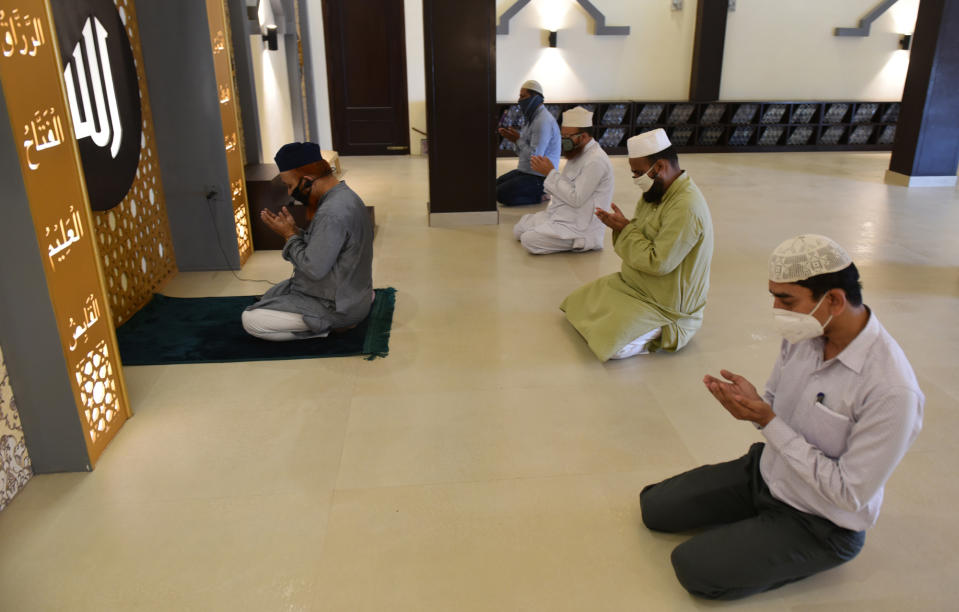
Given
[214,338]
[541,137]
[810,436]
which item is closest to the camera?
[810,436]

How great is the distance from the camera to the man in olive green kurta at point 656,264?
3.51 meters

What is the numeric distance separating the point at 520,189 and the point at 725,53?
5.76 metres

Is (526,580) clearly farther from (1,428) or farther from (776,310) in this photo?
(1,428)

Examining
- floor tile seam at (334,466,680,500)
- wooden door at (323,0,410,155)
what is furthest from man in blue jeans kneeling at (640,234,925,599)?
wooden door at (323,0,410,155)

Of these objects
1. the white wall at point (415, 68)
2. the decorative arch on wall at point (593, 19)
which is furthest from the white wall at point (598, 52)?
the white wall at point (415, 68)

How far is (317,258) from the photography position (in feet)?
12.5

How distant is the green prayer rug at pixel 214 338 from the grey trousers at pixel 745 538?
2.03m

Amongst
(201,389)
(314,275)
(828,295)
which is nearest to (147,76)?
(314,275)

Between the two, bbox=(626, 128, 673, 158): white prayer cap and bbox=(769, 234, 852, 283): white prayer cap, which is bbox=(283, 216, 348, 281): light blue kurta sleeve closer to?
bbox=(626, 128, 673, 158): white prayer cap

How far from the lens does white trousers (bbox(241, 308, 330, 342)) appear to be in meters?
4.01

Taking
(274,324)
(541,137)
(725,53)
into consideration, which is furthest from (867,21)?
(274,324)

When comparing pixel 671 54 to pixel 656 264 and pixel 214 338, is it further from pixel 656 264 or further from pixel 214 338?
pixel 214 338

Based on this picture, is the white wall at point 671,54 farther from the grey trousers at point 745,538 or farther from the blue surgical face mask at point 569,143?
the grey trousers at point 745,538

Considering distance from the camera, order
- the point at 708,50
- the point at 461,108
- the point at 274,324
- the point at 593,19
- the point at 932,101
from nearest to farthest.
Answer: the point at 274,324 → the point at 461,108 → the point at 932,101 → the point at 593,19 → the point at 708,50
